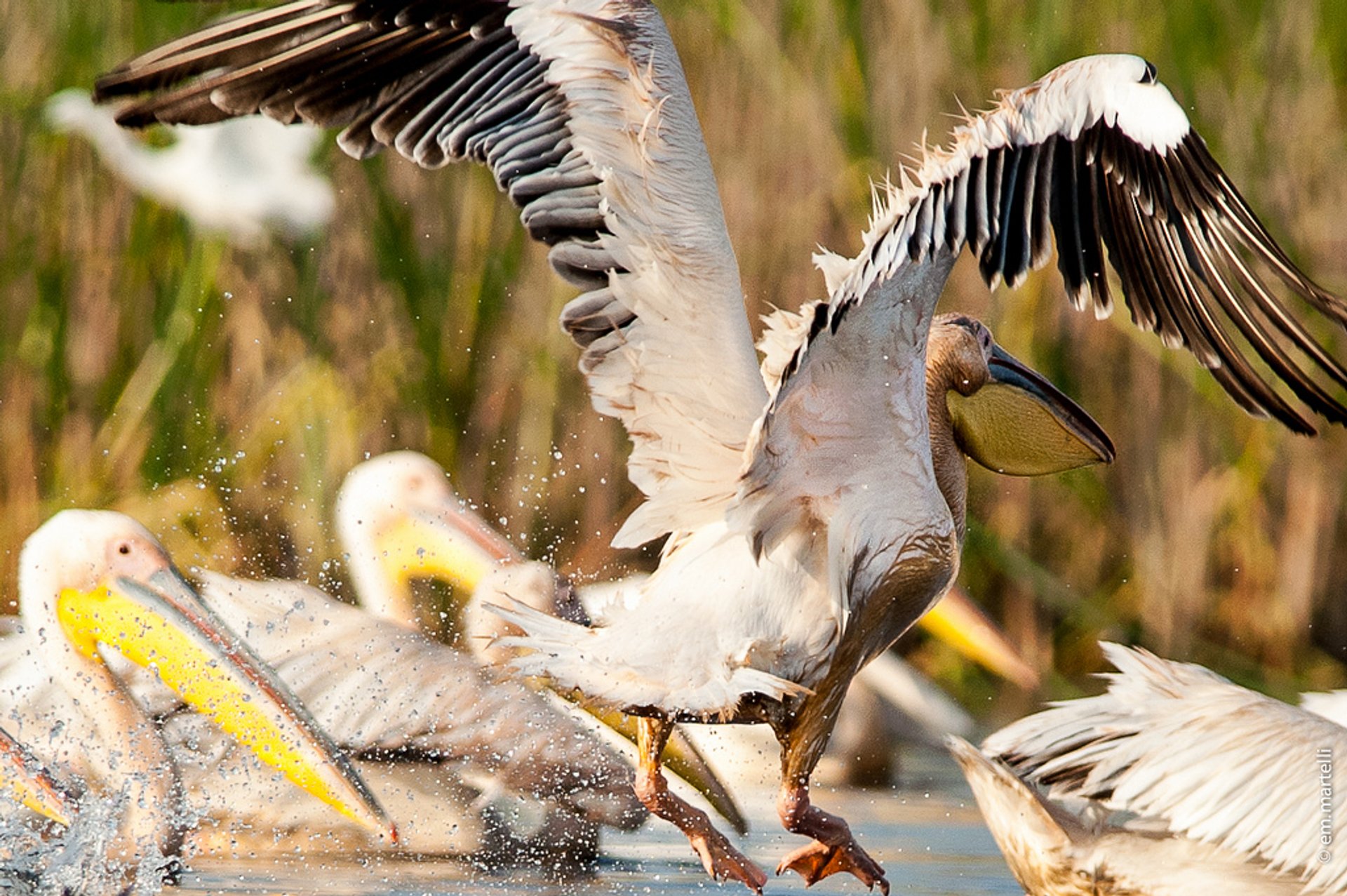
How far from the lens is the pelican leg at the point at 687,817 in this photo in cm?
326

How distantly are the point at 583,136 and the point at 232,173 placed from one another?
2.30 meters

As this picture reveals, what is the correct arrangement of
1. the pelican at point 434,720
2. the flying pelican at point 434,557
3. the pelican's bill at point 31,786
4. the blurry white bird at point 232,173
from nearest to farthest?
1. the pelican's bill at point 31,786
2. the pelican at point 434,720
3. the flying pelican at point 434,557
4. the blurry white bird at point 232,173

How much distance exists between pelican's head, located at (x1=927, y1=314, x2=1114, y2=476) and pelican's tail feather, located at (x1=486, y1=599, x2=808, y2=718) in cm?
72

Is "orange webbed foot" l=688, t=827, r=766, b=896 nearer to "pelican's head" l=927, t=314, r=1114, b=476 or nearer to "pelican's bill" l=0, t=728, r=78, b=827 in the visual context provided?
"pelican's head" l=927, t=314, r=1114, b=476

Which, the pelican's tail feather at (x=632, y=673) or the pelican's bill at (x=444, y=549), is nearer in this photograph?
the pelican's tail feather at (x=632, y=673)

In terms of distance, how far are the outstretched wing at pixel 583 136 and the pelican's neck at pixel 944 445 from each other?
0.46 m

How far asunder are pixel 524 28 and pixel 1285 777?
1.84 m

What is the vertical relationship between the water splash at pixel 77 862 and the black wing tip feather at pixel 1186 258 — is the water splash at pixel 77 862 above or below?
below

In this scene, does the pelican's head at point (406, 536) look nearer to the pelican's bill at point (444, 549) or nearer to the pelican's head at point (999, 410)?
the pelican's bill at point (444, 549)

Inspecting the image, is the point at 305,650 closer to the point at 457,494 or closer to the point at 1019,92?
the point at 457,494

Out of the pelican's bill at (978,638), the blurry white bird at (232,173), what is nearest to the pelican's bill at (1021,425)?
the pelican's bill at (978,638)

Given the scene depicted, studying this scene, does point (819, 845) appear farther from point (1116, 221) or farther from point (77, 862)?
point (77, 862)

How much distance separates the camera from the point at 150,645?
13.3 ft

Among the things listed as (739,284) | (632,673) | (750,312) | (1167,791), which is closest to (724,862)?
(632,673)
